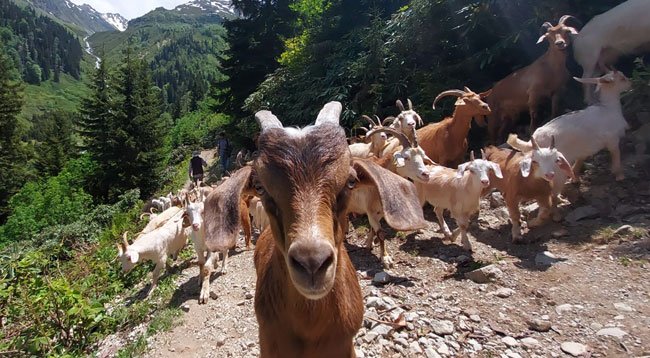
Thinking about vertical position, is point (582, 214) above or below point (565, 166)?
below

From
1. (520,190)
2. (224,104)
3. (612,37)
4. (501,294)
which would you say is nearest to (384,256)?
(501,294)

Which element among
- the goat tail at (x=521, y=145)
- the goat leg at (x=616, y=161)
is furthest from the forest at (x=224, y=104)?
the goat tail at (x=521, y=145)

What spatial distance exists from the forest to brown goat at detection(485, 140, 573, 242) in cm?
348

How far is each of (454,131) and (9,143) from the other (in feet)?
111

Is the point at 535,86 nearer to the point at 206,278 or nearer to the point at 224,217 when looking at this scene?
the point at 206,278

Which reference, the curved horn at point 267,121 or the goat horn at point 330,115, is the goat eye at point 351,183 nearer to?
the goat horn at point 330,115

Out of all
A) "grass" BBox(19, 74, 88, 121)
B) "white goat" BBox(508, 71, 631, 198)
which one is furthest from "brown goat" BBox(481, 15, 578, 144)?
"grass" BBox(19, 74, 88, 121)

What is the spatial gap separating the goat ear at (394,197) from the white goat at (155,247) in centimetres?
605

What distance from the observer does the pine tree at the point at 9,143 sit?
1020 inches

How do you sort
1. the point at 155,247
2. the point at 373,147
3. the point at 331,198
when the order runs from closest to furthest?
the point at 331,198
the point at 155,247
the point at 373,147

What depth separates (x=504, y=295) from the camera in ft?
15.4

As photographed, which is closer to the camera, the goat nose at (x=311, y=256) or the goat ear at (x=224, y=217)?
the goat nose at (x=311, y=256)

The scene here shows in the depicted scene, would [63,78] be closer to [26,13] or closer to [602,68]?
[26,13]

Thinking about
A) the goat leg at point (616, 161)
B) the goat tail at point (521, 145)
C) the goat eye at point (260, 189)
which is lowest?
the goat leg at point (616, 161)
